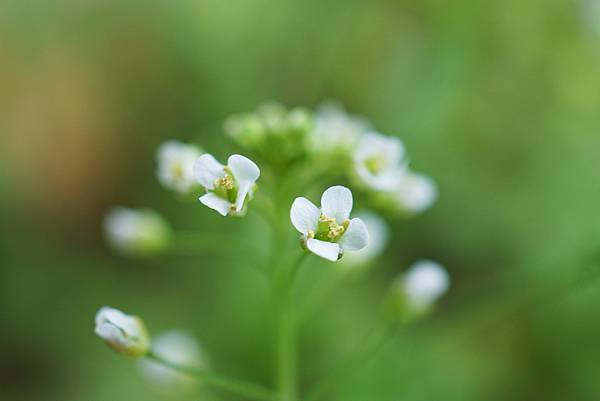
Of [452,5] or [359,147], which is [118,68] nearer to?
[452,5]

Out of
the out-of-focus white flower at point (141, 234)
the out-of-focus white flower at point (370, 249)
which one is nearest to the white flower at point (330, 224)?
the out-of-focus white flower at point (370, 249)

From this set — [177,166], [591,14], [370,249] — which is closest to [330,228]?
[177,166]

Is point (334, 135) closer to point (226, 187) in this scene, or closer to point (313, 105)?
point (226, 187)

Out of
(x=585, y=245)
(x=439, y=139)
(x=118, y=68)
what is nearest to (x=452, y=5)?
(x=439, y=139)

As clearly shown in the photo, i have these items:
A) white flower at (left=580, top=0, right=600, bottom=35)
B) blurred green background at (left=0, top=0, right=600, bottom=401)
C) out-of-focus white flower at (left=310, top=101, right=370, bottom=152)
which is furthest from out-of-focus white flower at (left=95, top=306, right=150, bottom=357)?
white flower at (left=580, top=0, right=600, bottom=35)

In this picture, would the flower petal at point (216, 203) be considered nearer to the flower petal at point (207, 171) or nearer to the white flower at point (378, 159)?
the flower petal at point (207, 171)

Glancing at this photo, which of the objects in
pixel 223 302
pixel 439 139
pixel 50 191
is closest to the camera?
pixel 223 302

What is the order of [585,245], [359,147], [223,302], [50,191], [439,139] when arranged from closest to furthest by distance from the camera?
[359,147] < [585,245] < [223,302] < [439,139] < [50,191]
